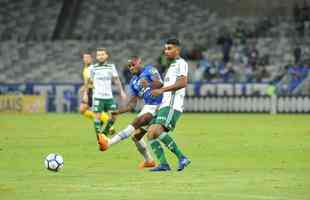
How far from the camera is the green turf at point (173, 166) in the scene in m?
14.7

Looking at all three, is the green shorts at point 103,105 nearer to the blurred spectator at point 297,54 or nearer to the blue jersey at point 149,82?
the blue jersey at point 149,82

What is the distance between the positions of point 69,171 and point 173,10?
4106cm

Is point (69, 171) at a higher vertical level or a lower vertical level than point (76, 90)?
higher

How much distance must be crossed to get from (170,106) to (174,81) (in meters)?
0.43

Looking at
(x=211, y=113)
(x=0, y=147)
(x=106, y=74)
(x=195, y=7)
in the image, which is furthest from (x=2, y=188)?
(x=195, y=7)

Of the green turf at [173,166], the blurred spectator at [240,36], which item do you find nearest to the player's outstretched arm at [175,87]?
the green turf at [173,166]

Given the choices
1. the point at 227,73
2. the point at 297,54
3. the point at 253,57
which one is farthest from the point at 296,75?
the point at 253,57

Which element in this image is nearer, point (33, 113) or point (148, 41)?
point (33, 113)

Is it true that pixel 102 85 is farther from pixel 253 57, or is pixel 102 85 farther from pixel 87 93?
pixel 253 57

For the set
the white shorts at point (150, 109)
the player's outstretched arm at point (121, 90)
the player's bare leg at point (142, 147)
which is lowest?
the player's outstretched arm at point (121, 90)

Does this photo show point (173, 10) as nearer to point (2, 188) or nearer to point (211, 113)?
point (211, 113)

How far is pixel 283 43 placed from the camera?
53.6 meters

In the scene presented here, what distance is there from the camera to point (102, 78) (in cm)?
2806

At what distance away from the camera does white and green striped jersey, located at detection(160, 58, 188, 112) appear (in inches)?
720
